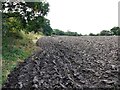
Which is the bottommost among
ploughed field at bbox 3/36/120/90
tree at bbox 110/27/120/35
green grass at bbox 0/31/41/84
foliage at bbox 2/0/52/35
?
ploughed field at bbox 3/36/120/90

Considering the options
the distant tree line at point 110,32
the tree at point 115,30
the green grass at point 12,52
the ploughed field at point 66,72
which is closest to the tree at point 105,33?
the distant tree line at point 110,32

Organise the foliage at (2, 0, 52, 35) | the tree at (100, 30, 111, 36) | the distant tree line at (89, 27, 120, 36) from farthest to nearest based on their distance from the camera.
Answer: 1. the tree at (100, 30, 111, 36)
2. the distant tree line at (89, 27, 120, 36)
3. the foliage at (2, 0, 52, 35)

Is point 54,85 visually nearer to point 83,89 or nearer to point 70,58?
point 83,89

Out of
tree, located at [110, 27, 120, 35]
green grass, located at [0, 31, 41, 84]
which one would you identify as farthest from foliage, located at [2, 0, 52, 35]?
tree, located at [110, 27, 120, 35]

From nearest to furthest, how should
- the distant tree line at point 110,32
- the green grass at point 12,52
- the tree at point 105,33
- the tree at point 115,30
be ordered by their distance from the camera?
the green grass at point 12,52 → the tree at point 115,30 → the distant tree line at point 110,32 → the tree at point 105,33

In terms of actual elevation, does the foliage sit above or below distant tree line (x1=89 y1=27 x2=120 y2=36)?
above

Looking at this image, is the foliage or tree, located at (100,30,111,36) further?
tree, located at (100,30,111,36)

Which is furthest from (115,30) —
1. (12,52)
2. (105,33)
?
(12,52)

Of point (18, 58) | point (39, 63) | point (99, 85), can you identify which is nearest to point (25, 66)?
point (39, 63)

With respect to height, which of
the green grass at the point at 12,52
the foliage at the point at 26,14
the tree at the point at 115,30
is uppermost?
the foliage at the point at 26,14

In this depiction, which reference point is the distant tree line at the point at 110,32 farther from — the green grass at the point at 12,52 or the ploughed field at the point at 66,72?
the ploughed field at the point at 66,72

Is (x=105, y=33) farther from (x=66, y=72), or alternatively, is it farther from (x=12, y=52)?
(x=66, y=72)

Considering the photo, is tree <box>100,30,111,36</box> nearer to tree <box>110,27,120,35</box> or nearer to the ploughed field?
tree <box>110,27,120,35</box>

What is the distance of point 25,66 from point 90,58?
4357mm
